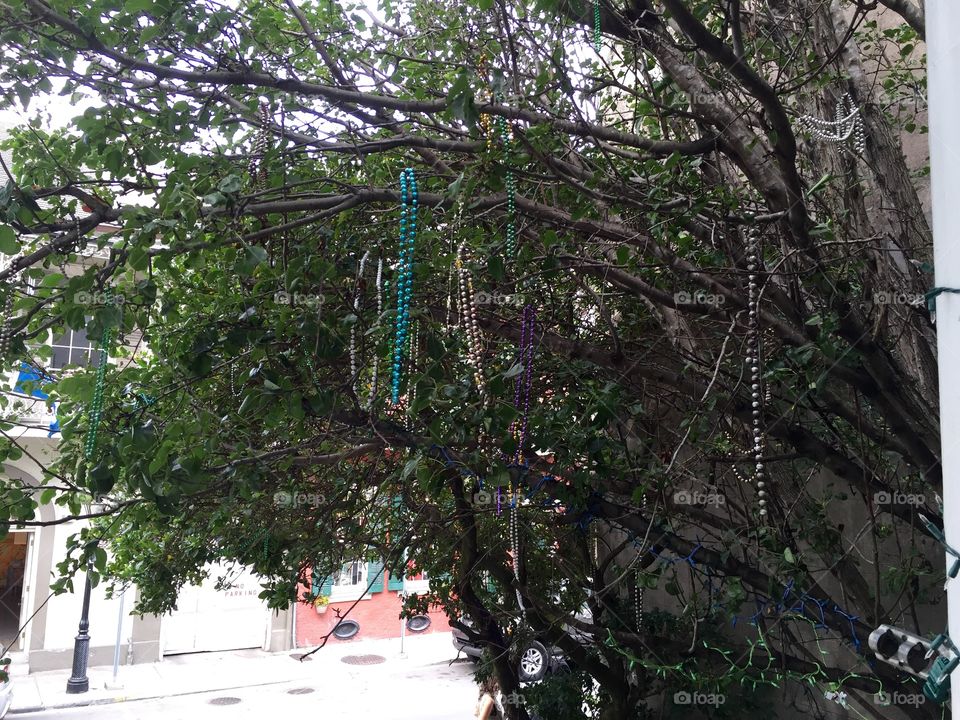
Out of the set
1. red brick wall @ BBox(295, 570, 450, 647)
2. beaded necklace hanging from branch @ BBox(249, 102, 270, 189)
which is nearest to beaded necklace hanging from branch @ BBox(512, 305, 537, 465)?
beaded necklace hanging from branch @ BBox(249, 102, 270, 189)

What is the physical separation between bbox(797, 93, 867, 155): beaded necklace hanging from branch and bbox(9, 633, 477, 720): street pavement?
9.09m

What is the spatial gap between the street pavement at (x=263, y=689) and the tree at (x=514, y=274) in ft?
24.0

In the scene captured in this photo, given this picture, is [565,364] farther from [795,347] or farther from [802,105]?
[802,105]

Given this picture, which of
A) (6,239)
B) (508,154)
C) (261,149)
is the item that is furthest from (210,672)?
(508,154)

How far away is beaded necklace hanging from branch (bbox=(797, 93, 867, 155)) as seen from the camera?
3.57 meters

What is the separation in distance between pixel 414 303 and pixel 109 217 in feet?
4.60

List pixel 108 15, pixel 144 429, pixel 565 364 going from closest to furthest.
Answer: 1. pixel 144 429
2. pixel 108 15
3. pixel 565 364

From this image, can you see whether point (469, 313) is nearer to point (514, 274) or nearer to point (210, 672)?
point (514, 274)

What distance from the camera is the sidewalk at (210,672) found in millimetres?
11242

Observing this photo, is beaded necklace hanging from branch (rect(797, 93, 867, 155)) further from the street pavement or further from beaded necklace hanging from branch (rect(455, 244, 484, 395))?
the street pavement

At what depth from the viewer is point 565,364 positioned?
4258 millimetres

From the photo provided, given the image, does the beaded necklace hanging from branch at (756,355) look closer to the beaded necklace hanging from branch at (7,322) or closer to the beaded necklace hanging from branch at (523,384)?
the beaded necklace hanging from branch at (523,384)

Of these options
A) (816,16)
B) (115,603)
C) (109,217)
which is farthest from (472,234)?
(115,603)

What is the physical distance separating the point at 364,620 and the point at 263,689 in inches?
150
